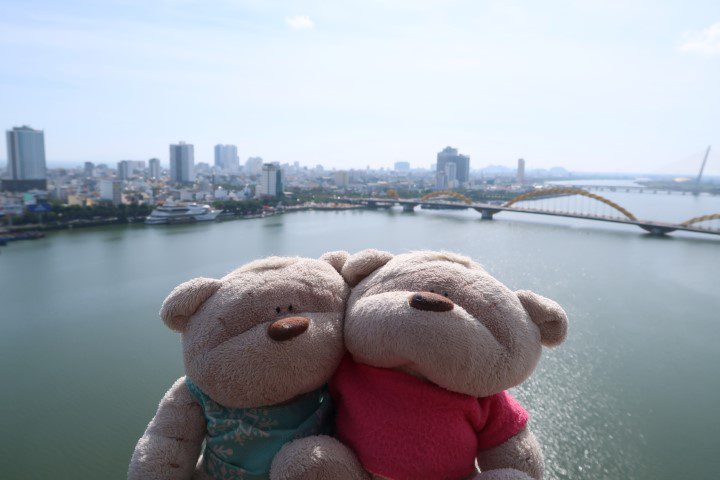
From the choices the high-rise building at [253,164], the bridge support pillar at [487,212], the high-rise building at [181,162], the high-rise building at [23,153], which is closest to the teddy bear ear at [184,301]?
the bridge support pillar at [487,212]

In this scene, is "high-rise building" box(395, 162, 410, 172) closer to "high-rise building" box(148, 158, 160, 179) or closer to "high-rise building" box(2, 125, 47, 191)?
"high-rise building" box(148, 158, 160, 179)

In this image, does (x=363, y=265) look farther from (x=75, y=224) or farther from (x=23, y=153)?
(x=23, y=153)

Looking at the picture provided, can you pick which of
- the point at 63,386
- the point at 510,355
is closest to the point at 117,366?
the point at 63,386

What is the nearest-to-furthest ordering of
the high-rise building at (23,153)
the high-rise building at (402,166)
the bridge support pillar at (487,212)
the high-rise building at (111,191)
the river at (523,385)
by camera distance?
1. the river at (523,385)
2. the bridge support pillar at (487,212)
3. the high-rise building at (111,191)
4. the high-rise building at (23,153)
5. the high-rise building at (402,166)

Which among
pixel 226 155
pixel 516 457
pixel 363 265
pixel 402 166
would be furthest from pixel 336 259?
pixel 402 166

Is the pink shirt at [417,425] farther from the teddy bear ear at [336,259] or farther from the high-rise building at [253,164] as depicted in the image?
the high-rise building at [253,164]

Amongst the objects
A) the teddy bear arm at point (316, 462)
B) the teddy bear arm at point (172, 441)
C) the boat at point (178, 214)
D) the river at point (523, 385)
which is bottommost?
the river at point (523, 385)

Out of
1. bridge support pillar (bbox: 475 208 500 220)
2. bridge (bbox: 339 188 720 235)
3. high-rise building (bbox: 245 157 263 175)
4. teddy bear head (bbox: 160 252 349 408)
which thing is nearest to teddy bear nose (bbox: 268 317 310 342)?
teddy bear head (bbox: 160 252 349 408)

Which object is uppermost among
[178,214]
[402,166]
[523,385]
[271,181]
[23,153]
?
[402,166]
